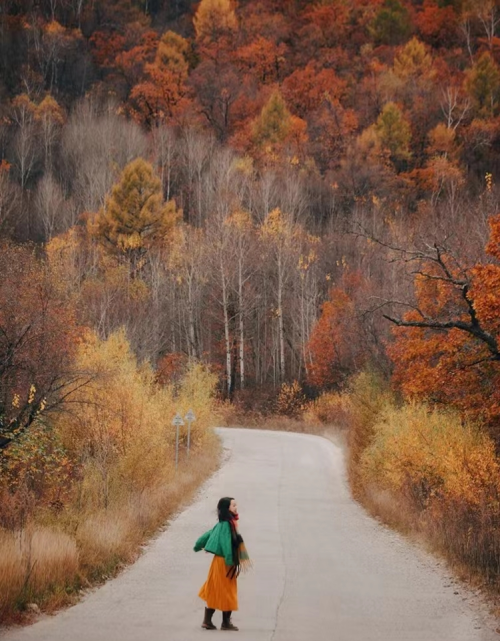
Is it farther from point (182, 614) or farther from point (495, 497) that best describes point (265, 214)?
point (182, 614)

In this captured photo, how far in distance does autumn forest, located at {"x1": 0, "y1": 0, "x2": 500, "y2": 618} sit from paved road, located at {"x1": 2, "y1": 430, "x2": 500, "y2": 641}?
2.31ft

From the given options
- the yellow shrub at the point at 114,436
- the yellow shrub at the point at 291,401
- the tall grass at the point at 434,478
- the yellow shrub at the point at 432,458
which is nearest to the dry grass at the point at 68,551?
the yellow shrub at the point at 114,436

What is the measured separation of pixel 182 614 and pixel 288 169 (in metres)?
58.8

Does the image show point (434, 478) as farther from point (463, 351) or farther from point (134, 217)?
point (134, 217)

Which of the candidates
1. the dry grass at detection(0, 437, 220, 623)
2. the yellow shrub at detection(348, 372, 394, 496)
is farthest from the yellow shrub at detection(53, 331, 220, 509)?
the yellow shrub at detection(348, 372, 394, 496)

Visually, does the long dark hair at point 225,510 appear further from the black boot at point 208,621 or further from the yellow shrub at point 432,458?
the yellow shrub at point 432,458

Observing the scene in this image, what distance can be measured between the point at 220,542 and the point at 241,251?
139ft

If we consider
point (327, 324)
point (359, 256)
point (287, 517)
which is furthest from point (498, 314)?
point (359, 256)

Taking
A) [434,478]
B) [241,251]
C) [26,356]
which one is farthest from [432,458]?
[241,251]

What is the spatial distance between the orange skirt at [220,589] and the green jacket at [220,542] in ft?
0.29

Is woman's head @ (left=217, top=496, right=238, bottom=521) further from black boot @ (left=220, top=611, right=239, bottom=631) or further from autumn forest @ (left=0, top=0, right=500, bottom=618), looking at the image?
autumn forest @ (left=0, top=0, right=500, bottom=618)

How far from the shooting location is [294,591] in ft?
35.0

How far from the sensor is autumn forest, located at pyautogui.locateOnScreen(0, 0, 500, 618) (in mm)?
15328

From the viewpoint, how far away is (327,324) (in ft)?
153
